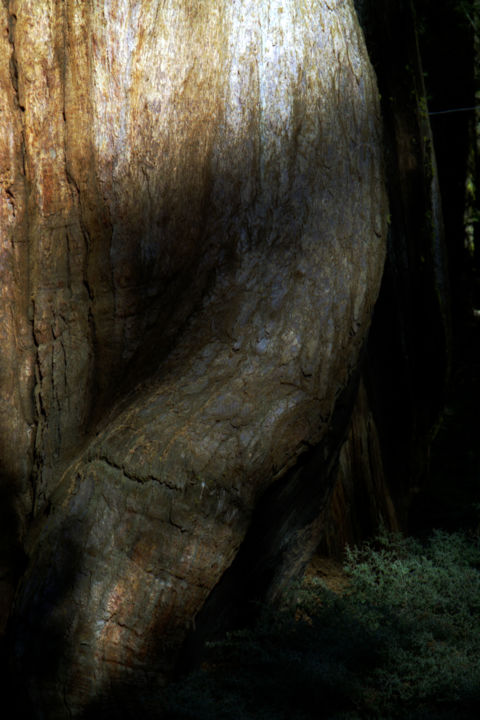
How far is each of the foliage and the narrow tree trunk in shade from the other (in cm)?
29

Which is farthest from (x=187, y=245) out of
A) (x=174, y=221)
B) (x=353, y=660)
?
(x=353, y=660)

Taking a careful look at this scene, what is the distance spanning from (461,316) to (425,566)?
1.98 meters

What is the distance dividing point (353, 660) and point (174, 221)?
161 cm

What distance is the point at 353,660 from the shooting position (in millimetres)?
2514

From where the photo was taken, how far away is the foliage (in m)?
2.29

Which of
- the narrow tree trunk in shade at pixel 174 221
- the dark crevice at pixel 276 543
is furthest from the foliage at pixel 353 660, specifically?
the narrow tree trunk in shade at pixel 174 221

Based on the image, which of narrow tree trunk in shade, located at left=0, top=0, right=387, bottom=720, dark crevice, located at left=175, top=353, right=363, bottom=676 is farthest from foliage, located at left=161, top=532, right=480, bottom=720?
narrow tree trunk in shade, located at left=0, top=0, right=387, bottom=720

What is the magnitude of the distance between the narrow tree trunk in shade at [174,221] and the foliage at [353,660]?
29 centimetres

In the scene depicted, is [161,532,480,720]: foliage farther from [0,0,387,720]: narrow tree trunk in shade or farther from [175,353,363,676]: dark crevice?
[0,0,387,720]: narrow tree trunk in shade

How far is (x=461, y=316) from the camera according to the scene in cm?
480

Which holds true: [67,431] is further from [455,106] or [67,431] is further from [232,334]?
[455,106]

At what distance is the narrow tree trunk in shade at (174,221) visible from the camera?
260 centimetres

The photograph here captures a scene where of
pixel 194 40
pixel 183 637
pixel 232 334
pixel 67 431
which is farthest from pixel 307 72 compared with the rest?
pixel 183 637

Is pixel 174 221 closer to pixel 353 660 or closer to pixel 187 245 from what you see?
pixel 187 245
